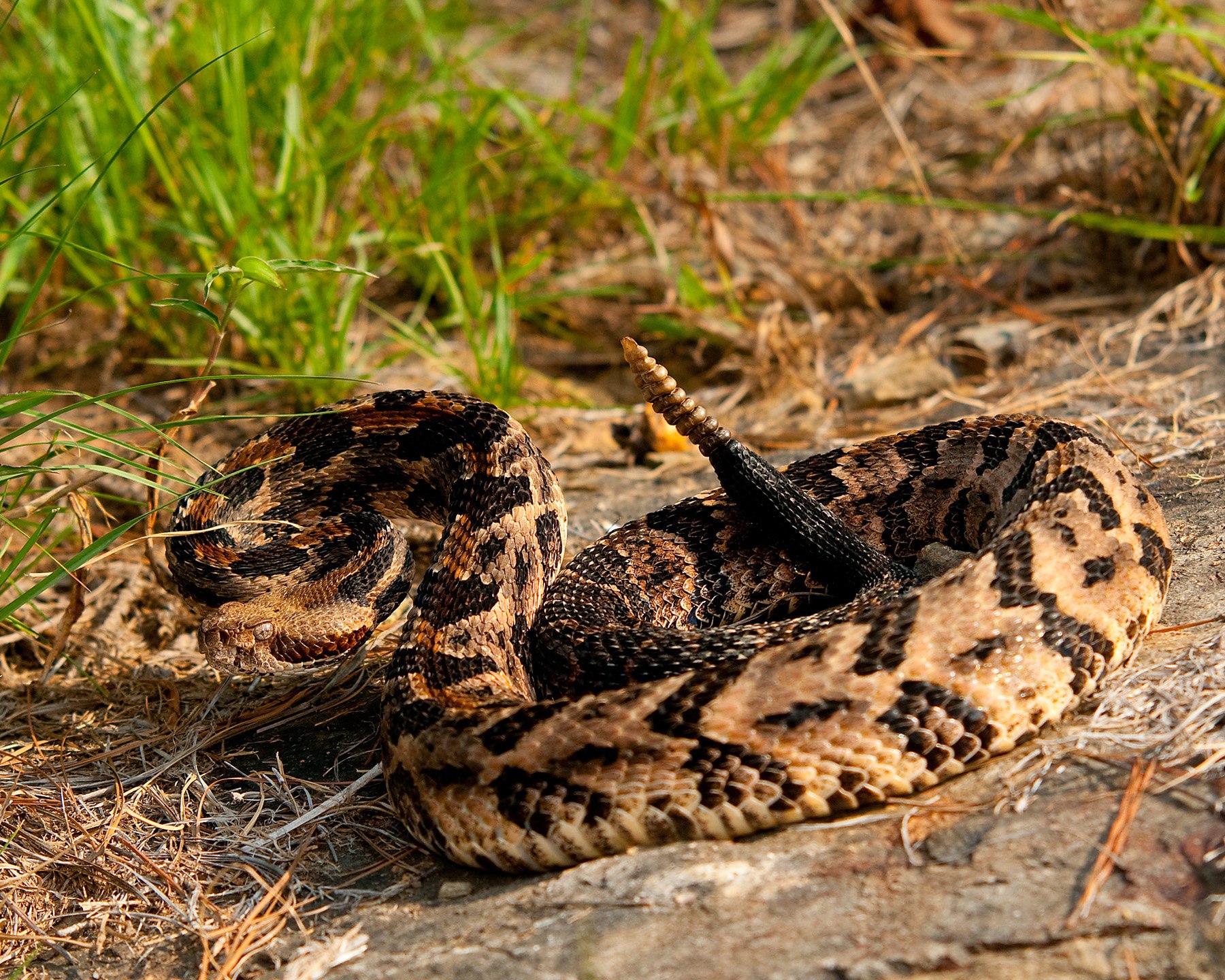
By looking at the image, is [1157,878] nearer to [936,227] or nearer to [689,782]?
[689,782]

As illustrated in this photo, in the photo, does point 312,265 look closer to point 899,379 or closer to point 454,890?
point 454,890

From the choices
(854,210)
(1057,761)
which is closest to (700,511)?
(1057,761)

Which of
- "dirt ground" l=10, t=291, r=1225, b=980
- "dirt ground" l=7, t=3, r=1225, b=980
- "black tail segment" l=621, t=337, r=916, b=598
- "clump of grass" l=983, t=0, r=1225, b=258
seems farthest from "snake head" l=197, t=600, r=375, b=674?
"clump of grass" l=983, t=0, r=1225, b=258

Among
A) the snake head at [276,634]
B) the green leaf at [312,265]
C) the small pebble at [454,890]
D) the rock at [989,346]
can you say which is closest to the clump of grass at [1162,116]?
the rock at [989,346]

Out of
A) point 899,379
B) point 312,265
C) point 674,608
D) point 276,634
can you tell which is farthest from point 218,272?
point 899,379

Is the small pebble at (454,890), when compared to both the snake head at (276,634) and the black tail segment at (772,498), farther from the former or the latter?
the black tail segment at (772,498)

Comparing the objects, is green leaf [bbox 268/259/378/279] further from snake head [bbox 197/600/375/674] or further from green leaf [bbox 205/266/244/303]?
snake head [bbox 197/600/375/674]
